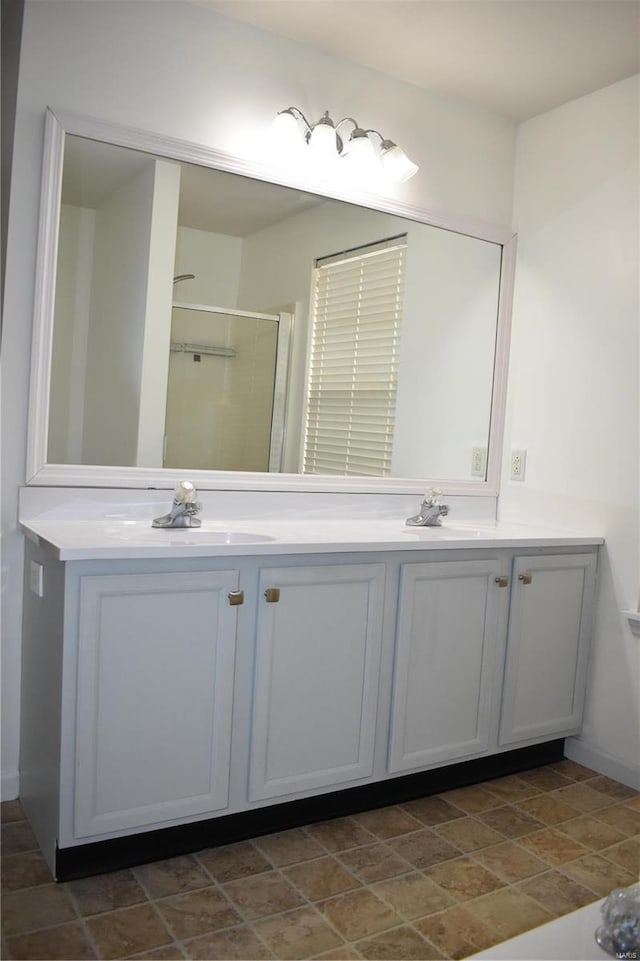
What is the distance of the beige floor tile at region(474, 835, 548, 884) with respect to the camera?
6.59 ft

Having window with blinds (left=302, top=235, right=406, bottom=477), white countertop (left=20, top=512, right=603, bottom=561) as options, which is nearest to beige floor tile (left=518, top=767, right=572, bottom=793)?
white countertop (left=20, top=512, right=603, bottom=561)

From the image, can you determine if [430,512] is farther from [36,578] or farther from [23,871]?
[23,871]

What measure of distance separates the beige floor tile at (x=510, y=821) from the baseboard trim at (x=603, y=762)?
0.47 m

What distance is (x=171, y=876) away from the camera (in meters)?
1.88

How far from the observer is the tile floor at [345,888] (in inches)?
65.4

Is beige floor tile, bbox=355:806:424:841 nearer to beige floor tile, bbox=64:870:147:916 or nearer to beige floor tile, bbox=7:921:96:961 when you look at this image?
beige floor tile, bbox=64:870:147:916

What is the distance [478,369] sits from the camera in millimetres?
3008

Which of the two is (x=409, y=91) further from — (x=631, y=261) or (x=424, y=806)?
(x=424, y=806)

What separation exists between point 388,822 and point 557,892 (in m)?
0.50

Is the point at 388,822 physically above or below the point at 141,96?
below

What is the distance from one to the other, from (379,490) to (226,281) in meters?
0.90

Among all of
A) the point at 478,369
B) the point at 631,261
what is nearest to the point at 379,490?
the point at 478,369

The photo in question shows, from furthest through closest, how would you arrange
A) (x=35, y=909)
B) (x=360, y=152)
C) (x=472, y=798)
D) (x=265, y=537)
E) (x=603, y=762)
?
(x=603, y=762) → (x=360, y=152) → (x=472, y=798) → (x=265, y=537) → (x=35, y=909)

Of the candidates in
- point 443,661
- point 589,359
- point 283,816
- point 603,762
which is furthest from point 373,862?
point 589,359
